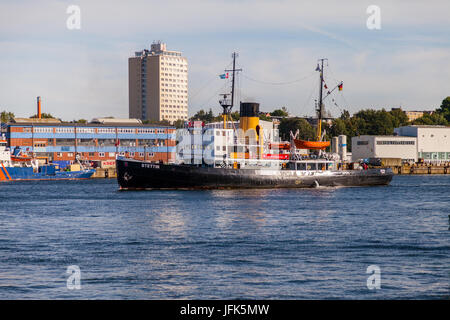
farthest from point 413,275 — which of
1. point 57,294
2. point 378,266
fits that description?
point 57,294

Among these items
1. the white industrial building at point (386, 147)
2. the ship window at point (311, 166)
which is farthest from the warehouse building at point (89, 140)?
the ship window at point (311, 166)

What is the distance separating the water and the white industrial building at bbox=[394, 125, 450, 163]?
3755 inches

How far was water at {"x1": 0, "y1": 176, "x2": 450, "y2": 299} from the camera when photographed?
1989cm

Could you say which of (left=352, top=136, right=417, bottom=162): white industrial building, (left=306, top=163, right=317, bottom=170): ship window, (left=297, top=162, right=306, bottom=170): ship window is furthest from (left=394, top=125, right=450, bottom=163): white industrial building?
(left=297, top=162, right=306, bottom=170): ship window

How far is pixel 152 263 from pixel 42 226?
15693 mm

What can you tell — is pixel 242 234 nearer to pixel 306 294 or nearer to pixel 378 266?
pixel 378 266

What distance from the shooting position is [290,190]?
2854 inches

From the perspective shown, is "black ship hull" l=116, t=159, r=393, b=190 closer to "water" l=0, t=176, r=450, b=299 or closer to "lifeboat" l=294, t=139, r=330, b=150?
"lifeboat" l=294, t=139, r=330, b=150

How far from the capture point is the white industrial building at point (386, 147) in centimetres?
13673

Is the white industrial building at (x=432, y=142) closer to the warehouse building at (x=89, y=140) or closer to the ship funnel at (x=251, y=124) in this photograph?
the warehouse building at (x=89, y=140)

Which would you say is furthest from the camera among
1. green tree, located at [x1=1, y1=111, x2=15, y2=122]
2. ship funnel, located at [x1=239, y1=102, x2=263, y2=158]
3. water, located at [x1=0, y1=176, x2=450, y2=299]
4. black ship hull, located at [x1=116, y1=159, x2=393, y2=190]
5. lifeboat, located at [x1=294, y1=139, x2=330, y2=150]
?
green tree, located at [x1=1, y1=111, x2=15, y2=122]

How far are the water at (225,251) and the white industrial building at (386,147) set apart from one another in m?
88.0
